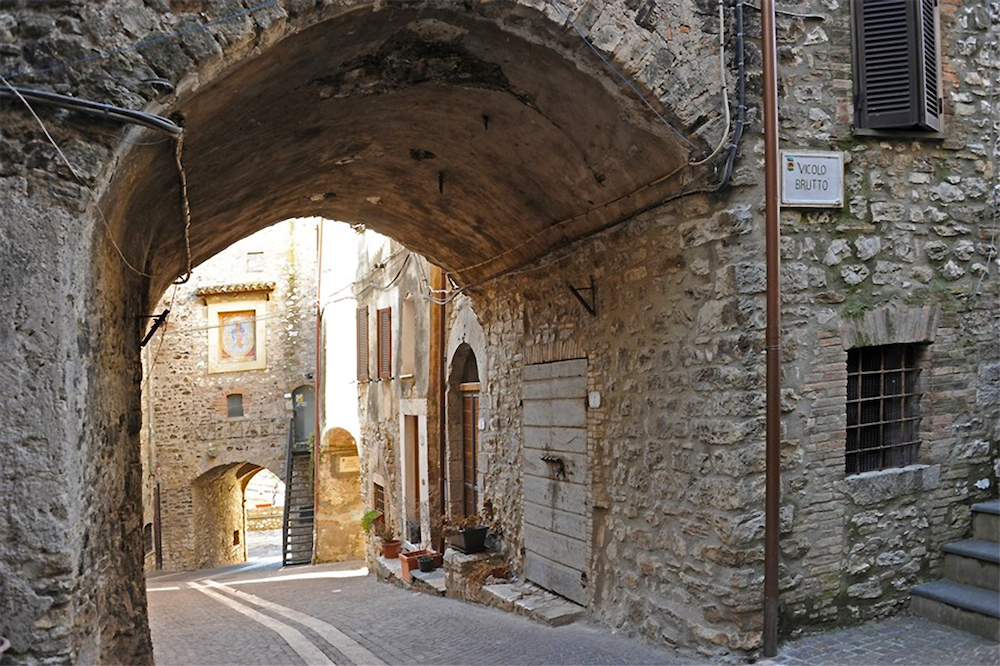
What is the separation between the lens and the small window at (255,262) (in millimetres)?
23344

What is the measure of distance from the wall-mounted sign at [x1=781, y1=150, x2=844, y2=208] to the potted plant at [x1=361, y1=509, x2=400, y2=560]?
9.87 metres

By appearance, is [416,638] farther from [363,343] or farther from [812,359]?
[363,343]

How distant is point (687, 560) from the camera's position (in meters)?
5.52

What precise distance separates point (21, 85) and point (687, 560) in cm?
457

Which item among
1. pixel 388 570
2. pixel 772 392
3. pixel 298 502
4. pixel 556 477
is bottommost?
pixel 298 502

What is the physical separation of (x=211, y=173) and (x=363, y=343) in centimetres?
1147

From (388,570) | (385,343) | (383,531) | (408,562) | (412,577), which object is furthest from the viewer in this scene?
(385,343)

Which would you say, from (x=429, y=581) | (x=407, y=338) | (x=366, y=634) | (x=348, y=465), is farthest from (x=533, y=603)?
(x=348, y=465)

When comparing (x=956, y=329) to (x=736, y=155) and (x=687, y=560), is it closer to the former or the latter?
(x=736, y=155)

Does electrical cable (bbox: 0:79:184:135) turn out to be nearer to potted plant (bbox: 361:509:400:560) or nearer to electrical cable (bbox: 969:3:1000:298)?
electrical cable (bbox: 969:3:1000:298)

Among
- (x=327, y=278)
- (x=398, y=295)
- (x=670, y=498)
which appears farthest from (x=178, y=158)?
(x=327, y=278)

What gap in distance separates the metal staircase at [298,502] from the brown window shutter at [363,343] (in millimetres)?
6028

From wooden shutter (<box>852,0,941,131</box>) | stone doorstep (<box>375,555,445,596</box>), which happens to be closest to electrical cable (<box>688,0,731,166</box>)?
wooden shutter (<box>852,0,941,131</box>)

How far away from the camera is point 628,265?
20.6ft
